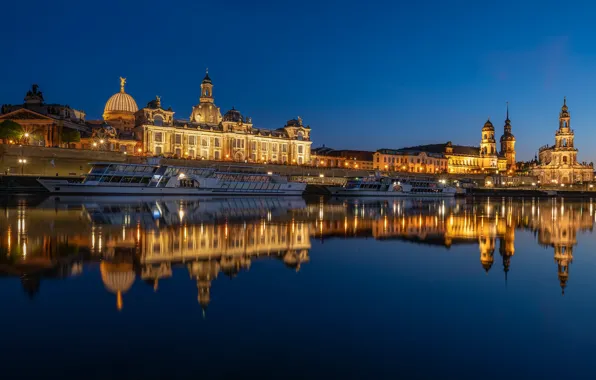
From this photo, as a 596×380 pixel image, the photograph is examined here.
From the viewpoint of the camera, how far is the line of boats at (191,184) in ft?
170

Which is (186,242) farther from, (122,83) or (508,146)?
(508,146)

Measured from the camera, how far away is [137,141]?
103375mm

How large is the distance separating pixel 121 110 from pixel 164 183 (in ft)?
222

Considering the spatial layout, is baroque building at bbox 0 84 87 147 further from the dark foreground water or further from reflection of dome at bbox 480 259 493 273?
reflection of dome at bbox 480 259 493 273

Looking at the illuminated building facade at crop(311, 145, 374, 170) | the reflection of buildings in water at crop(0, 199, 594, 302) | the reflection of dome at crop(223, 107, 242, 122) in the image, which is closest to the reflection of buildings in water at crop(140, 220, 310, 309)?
the reflection of buildings in water at crop(0, 199, 594, 302)

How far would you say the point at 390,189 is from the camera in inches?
2813

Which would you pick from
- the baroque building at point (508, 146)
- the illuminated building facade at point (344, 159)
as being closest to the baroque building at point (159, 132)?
the illuminated building facade at point (344, 159)

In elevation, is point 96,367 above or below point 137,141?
below

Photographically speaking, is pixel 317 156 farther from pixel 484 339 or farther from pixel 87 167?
pixel 484 339

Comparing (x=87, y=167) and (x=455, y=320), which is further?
(x=87, y=167)

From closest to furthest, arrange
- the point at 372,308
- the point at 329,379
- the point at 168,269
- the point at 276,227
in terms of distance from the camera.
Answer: the point at 329,379
the point at 372,308
the point at 168,269
the point at 276,227

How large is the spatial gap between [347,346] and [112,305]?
13.1ft

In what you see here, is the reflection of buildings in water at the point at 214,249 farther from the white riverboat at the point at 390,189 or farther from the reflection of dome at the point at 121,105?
the reflection of dome at the point at 121,105

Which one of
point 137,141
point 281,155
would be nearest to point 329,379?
point 137,141
